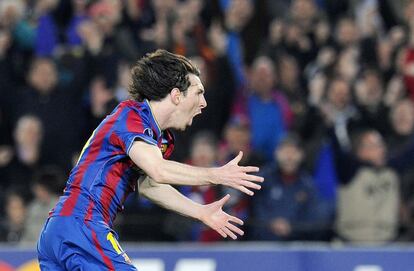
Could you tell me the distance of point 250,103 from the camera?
11.7m

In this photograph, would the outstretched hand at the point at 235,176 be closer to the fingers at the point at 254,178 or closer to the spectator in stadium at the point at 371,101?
the fingers at the point at 254,178

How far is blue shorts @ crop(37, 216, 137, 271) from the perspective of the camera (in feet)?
19.7

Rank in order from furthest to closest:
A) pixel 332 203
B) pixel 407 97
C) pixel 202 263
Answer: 1. pixel 407 97
2. pixel 332 203
3. pixel 202 263

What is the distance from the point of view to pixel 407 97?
37.7 feet

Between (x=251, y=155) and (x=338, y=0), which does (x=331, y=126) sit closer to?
(x=251, y=155)

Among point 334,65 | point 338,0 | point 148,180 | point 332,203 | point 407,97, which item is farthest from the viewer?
point 338,0

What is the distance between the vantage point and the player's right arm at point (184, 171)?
18.8 ft

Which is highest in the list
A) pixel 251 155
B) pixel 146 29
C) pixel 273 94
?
pixel 146 29

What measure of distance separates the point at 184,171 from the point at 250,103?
5912mm

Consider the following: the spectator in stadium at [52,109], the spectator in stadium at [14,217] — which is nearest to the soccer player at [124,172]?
the spectator in stadium at [14,217]

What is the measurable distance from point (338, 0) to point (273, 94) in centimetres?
232

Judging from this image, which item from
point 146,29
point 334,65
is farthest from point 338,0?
point 146,29

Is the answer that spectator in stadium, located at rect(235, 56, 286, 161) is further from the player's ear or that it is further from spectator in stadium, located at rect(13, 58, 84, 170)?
the player's ear

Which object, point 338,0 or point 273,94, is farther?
point 338,0
